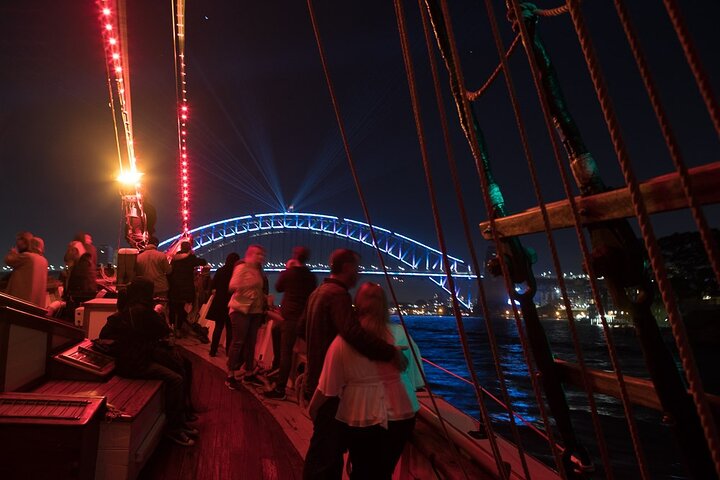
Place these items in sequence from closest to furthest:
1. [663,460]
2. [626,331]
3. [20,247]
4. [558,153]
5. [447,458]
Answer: [558,153] < [447,458] < [20,247] < [663,460] < [626,331]

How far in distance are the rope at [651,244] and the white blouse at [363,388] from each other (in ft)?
3.81

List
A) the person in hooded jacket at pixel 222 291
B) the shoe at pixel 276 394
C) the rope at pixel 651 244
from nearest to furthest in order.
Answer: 1. the rope at pixel 651 244
2. the shoe at pixel 276 394
3. the person in hooded jacket at pixel 222 291

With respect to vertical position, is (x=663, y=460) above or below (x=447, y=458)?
below

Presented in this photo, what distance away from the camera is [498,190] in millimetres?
1701

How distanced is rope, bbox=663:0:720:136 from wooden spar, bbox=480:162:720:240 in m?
0.17

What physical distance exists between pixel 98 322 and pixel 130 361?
174 centimetres

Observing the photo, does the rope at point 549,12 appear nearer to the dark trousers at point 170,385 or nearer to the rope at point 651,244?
the rope at point 651,244

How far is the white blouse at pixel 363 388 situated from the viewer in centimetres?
179

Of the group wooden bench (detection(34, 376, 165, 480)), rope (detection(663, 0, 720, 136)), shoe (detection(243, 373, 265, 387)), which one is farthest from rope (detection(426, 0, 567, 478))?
shoe (detection(243, 373, 265, 387))

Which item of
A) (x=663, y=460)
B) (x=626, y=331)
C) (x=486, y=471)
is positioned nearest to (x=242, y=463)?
(x=486, y=471)

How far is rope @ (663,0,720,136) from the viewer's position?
653mm

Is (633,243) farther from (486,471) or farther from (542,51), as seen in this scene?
(486,471)

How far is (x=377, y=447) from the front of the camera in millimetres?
1827

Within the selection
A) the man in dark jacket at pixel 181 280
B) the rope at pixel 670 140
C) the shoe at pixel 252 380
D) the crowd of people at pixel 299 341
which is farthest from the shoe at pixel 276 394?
the rope at pixel 670 140
